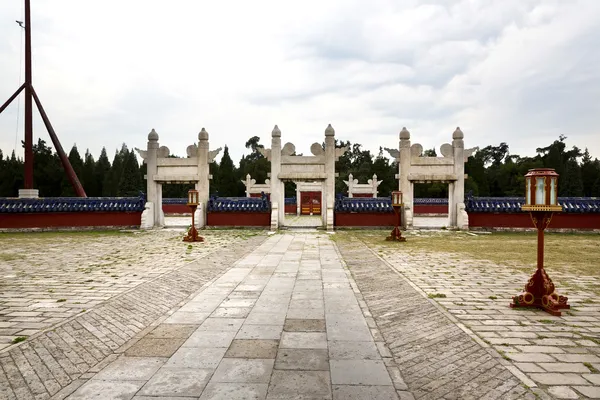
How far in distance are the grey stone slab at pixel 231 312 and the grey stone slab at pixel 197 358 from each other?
1049 millimetres

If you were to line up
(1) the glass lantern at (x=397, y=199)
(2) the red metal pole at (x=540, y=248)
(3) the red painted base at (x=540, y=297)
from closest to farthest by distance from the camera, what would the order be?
1. (3) the red painted base at (x=540, y=297)
2. (2) the red metal pole at (x=540, y=248)
3. (1) the glass lantern at (x=397, y=199)

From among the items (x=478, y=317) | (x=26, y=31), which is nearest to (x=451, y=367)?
(x=478, y=317)

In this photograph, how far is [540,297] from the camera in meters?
5.20

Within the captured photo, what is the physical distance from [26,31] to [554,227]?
29.6m

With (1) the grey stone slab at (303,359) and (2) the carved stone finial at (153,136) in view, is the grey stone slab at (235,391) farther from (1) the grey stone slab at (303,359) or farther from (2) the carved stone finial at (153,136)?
(2) the carved stone finial at (153,136)

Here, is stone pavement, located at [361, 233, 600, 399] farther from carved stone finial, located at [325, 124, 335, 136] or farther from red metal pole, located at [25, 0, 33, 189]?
red metal pole, located at [25, 0, 33, 189]

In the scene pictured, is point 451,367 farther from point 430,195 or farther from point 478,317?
point 430,195

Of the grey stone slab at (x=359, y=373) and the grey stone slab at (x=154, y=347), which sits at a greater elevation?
the grey stone slab at (x=359, y=373)

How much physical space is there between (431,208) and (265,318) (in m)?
29.9

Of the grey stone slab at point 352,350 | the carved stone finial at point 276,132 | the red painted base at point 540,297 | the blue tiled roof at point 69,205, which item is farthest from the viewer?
the carved stone finial at point 276,132

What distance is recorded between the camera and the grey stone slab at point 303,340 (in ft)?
12.8

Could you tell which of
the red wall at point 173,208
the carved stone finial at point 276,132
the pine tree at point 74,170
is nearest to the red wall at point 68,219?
the carved stone finial at point 276,132

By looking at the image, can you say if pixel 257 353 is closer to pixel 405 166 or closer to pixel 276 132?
pixel 276 132

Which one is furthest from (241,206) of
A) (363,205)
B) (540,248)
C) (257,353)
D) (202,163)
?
(257,353)
